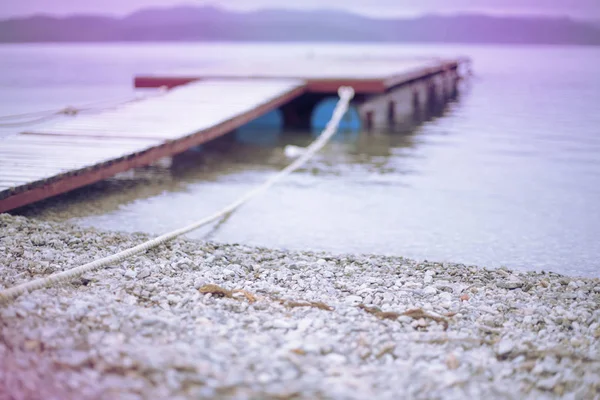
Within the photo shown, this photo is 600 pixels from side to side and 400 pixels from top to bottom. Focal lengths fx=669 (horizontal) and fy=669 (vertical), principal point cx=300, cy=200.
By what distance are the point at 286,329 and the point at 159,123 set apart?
4797 millimetres

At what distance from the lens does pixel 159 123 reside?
7.10 m

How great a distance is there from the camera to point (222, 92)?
370 inches

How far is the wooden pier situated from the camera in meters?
5.00

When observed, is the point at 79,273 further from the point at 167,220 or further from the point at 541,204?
the point at 541,204

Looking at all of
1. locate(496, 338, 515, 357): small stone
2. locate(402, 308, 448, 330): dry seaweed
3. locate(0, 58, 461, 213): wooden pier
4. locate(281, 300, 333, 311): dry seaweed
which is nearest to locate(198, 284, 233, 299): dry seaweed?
locate(281, 300, 333, 311): dry seaweed

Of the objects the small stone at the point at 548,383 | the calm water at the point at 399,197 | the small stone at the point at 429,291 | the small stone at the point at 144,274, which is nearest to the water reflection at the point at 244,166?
the calm water at the point at 399,197

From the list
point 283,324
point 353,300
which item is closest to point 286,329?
point 283,324

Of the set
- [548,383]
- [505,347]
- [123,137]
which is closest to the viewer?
[548,383]

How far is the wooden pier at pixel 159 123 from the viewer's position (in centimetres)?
500

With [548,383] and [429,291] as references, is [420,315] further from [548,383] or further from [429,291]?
[548,383]

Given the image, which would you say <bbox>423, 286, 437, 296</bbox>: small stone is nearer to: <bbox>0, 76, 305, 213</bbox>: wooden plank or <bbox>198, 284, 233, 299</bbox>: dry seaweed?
<bbox>198, 284, 233, 299</bbox>: dry seaweed

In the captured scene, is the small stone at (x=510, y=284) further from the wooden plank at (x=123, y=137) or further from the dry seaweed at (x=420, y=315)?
the wooden plank at (x=123, y=137)

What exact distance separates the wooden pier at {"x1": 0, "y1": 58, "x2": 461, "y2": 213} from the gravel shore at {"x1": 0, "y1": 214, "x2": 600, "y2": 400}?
1079 mm

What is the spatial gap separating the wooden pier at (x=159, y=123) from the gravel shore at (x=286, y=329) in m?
1.08
